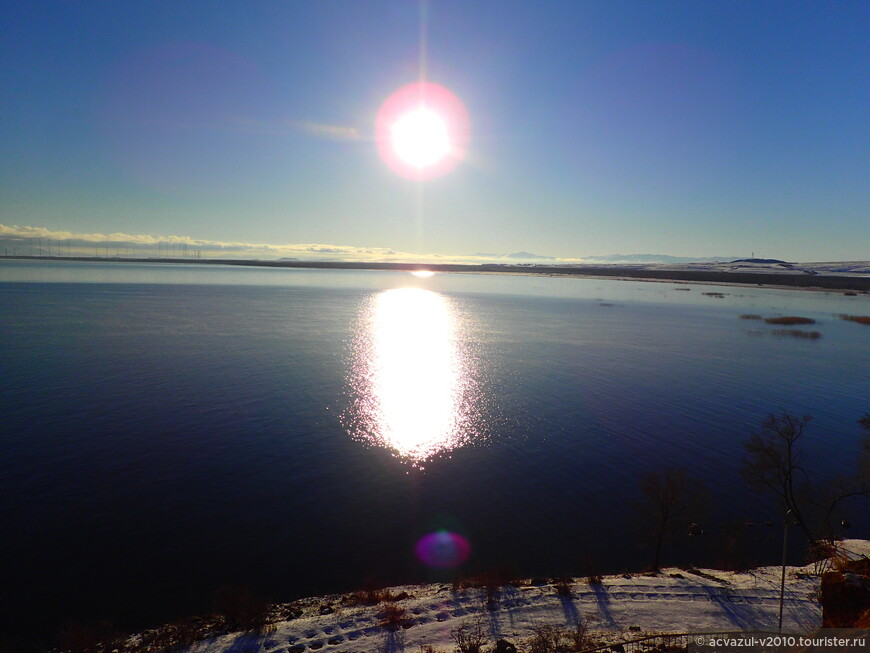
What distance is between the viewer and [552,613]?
50.6 feet

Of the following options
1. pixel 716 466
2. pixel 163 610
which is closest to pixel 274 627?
pixel 163 610

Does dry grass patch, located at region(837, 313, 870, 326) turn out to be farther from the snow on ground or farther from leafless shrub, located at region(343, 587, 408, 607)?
leafless shrub, located at region(343, 587, 408, 607)

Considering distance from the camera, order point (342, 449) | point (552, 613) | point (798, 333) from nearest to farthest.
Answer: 1. point (552, 613)
2. point (342, 449)
3. point (798, 333)

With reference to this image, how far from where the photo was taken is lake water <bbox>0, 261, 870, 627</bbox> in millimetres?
18609

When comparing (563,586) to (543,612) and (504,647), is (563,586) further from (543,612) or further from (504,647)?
(504,647)

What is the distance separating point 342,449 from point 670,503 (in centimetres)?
1725

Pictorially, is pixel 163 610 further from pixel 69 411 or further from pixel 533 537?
pixel 69 411

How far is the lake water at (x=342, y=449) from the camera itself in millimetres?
18609

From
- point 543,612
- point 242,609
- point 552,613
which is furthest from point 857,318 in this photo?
point 242,609

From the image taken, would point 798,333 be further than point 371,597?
Yes

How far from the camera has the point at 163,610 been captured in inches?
631

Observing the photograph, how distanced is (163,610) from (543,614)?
12012 millimetres

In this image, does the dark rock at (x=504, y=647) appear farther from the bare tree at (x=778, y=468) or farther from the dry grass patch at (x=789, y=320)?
the dry grass patch at (x=789, y=320)

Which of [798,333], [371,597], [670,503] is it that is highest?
[798,333]
